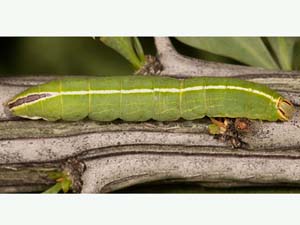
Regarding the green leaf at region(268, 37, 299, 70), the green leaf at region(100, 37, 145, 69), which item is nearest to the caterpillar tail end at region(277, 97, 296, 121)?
the green leaf at region(268, 37, 299, 70)

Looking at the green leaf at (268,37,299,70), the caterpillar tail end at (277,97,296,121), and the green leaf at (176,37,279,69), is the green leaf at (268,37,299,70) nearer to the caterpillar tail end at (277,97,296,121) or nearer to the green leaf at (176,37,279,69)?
the green leaf at (176,37,279,69)

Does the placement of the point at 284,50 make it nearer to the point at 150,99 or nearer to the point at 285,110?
the point at 285,110

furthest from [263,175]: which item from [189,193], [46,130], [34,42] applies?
[34,42]

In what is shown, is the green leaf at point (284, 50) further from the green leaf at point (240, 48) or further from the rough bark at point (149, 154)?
the rough bark at point (149, 154)

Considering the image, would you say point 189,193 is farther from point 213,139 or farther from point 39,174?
point 39,174

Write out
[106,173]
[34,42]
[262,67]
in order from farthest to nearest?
[34,42] → [262,67] → [106,173]

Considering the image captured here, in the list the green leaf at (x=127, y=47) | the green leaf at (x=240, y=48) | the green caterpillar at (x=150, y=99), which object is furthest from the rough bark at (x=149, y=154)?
the green leaf at (x=240, y=48)

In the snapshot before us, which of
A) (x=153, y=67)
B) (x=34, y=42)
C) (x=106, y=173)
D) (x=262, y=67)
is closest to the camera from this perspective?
(x=106, y=173)
